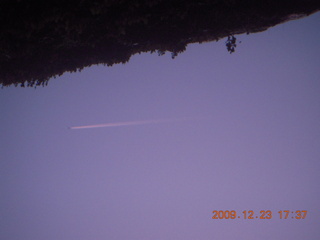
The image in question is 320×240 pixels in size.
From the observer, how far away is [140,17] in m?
7.10

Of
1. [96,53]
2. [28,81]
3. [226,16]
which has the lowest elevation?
[28,81]

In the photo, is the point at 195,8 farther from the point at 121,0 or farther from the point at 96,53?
the point at 96,53

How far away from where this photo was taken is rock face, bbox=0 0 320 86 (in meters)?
6.52

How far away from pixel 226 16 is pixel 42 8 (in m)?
6.76

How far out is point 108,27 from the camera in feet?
25.0

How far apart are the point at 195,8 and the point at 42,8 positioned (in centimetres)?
543

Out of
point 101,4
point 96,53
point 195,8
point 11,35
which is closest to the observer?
point 101,4

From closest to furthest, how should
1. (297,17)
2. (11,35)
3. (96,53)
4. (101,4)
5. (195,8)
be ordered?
(101,4)
(11,35)
(195,8)
(297,17)
(96,53)

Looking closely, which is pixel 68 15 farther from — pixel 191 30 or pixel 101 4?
pixel 191 30

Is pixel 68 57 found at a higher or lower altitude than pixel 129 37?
lower

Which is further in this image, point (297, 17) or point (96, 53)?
point (96, 53)

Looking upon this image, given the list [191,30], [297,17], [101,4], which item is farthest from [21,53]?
[297,17]

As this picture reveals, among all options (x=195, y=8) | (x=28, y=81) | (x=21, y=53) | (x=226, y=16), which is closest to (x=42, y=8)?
(x=21, y=53)

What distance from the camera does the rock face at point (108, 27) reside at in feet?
21.4
